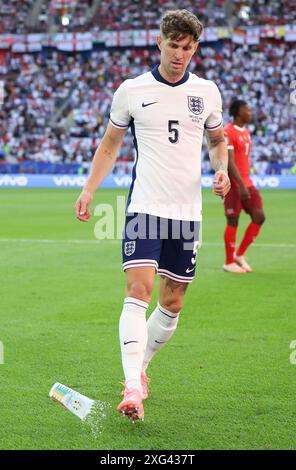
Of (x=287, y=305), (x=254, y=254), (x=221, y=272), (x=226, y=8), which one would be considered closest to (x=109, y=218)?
(x=254, y=254)

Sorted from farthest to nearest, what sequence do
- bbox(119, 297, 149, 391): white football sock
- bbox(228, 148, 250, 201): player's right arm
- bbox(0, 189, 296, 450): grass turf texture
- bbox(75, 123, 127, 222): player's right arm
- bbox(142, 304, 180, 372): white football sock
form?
bbox(228, 148, 250, 201): player's right arm
bbox(142, 304, 180, 372): white football sock
bbox(75, 123, 127, 222): player's right arm
bbox(119, 297, 149, 391): white football sock
bbox(0, 189, 296, 450): grass turf texture

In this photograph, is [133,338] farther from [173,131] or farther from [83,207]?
[173,131]

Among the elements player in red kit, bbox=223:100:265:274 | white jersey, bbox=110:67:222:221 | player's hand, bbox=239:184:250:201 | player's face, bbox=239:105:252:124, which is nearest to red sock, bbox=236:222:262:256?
player in red kit, bbox=223:100:265:274

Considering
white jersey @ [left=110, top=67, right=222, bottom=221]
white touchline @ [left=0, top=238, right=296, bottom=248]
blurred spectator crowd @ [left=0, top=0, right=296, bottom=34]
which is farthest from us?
blurred spectator crowd @ [left=0, top=0, right=296, bottom=34]

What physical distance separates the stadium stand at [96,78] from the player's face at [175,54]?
2989cm

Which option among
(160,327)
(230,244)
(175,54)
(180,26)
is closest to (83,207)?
(160,327)

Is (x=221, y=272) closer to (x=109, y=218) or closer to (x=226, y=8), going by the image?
(x=109, y=218)

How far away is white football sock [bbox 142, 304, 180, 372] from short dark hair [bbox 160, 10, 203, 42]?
5.57 feet

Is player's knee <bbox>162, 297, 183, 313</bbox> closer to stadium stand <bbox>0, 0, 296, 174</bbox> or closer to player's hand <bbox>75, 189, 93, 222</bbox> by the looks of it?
player's hand <bbox>75, 189, 93, 222</bbox>

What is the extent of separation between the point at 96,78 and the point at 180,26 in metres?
38.7

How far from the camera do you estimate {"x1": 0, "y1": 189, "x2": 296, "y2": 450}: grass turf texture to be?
4246mm

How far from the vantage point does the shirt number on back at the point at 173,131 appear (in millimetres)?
4750

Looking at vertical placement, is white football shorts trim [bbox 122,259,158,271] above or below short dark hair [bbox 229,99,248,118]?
above

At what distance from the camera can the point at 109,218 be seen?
18.2 m
